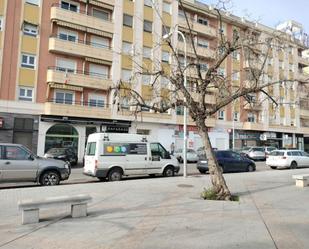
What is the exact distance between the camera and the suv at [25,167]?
11.9m

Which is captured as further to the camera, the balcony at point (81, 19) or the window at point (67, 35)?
the window at point (67, 35)

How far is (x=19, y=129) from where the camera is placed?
26312mm

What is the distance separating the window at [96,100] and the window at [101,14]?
797cm

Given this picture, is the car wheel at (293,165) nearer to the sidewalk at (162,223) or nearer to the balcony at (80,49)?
the sidewalk at (162,223)

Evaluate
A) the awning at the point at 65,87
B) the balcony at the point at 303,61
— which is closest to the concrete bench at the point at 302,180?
the awning at the point at 65,87

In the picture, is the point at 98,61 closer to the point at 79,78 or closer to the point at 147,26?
the point at 79,78

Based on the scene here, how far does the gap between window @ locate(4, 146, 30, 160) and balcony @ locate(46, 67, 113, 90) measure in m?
16.1

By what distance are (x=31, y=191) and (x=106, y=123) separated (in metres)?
19.7

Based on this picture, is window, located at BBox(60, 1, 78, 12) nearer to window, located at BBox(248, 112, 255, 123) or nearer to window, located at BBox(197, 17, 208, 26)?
window, located at BBox(197, 17, 208, 26)

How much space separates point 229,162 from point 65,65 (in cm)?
1766

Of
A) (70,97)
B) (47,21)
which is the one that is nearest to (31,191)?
(70,97)

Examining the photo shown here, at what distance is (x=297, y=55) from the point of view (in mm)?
50250

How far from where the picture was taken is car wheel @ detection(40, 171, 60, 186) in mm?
12719

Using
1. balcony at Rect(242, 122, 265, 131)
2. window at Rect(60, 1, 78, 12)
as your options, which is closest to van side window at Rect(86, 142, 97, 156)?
window at Rect(60, 1, 78, 12)
